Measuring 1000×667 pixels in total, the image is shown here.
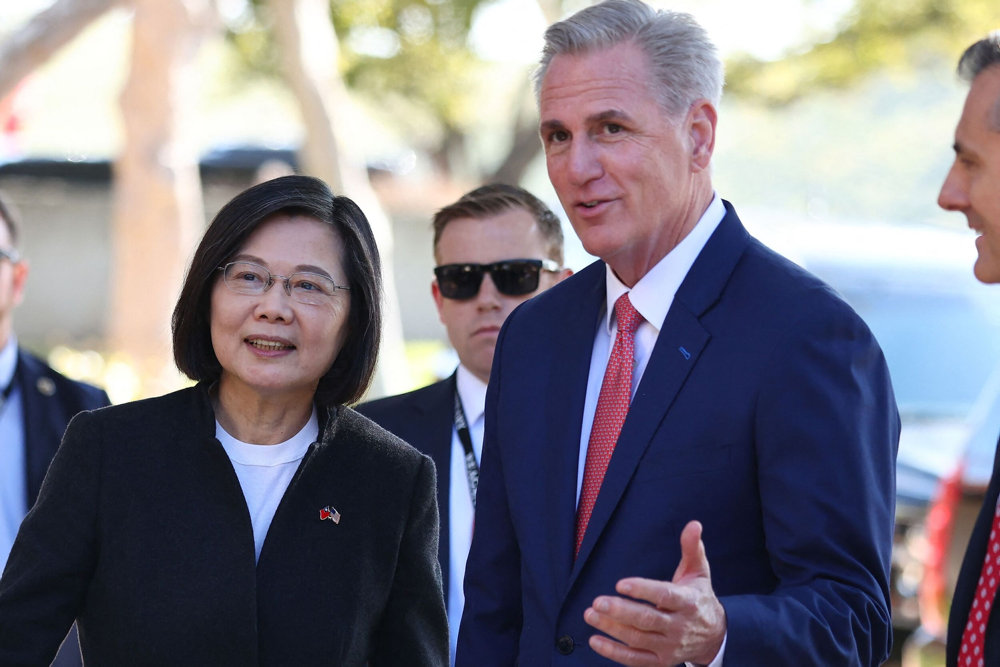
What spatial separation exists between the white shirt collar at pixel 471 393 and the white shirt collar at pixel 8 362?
163cm

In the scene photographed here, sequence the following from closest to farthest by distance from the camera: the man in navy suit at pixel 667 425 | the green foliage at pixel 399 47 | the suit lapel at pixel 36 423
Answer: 1. the man in navy suit at pixel 667 425
2. the suit lapel at pixel 36 423
3. the green foliage at pixel 399 47

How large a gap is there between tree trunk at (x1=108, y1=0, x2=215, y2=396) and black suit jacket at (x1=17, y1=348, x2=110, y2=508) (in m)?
6.11

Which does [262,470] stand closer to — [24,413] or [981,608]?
[981,608]

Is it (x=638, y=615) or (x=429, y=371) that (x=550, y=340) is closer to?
(x=638, y=615)

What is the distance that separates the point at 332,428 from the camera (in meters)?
3.17

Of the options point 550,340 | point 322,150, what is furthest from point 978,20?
point 550,340

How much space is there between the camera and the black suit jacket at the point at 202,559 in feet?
9.12

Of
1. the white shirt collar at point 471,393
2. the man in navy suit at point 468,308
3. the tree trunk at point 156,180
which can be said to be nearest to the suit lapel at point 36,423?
the man in navy suit at point 468,308

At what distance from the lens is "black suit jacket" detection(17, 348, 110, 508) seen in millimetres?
4336

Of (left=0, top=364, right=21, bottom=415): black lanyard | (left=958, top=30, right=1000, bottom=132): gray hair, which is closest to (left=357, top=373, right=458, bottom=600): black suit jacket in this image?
(left=0, top=364, right=21, bottom=415): black lanyard

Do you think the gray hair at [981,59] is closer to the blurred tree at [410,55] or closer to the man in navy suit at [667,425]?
the man in navy suit at [667,425]

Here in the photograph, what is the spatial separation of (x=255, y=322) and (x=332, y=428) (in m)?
0.35

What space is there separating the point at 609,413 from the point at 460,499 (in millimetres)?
1308

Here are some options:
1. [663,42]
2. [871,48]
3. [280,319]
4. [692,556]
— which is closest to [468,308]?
[280,319]
